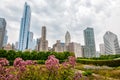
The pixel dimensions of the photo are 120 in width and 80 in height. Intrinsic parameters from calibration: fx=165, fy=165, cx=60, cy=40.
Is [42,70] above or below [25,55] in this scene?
below

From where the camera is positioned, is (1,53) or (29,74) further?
(1,53)

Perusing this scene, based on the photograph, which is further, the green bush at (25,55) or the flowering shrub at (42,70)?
the green bush at (25,55)

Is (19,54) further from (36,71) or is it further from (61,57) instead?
(36,71)

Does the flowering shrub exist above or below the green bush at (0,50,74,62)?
below

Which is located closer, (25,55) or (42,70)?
(42,70)

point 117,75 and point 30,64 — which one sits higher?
point 30,64

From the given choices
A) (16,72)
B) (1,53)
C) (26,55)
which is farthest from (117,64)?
(16,72)

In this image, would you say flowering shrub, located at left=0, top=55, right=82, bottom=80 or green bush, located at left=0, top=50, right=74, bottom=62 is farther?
green bush, located at left=0, top=50, right=74, bottom=62

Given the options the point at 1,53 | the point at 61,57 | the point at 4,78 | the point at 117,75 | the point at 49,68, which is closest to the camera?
the point at 4,78

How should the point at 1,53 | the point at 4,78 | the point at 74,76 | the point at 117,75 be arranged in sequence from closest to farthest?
1. the point at 4,78
2. the point at 74,76
3. the point at 117,75
4. the point at 1,53

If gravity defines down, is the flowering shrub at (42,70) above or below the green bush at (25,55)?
below

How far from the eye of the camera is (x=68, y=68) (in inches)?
212

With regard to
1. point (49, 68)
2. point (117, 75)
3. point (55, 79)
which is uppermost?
point (49, 68)

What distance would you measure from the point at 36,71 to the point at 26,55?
42.1m
